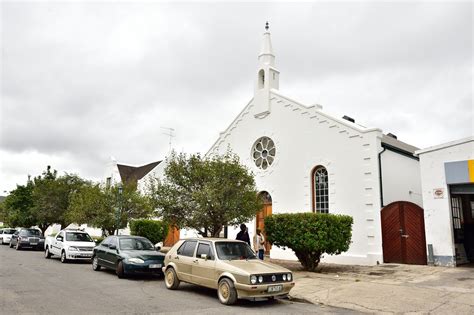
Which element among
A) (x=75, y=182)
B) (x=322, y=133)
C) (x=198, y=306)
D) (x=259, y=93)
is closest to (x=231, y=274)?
(x=198, y=306)

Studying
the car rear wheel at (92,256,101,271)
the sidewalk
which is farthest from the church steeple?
the car rear wheel at (92,256,101,271)

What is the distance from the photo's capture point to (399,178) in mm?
17578

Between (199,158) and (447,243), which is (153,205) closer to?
(199,158)

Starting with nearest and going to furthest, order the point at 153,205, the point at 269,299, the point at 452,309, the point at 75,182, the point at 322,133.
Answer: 1. the point at 452,309
2. the point at 269,299
3. the point at 153,205
4. the point at 322,133
5. the point at 75,182

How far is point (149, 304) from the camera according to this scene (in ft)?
28.1

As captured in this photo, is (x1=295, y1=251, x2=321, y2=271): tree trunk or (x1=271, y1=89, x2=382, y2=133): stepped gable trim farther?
(x1=271, y1=89, x2=382, y2=133): stepped gable trim

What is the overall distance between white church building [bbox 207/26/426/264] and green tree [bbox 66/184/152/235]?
5.70 m

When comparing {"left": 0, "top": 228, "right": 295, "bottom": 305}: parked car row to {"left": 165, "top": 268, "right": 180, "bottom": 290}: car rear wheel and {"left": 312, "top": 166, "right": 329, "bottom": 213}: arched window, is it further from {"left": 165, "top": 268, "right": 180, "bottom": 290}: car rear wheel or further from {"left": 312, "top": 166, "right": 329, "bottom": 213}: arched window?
{"left": 312, "top": 166, "right": 329, "bottom": 213}: arched window

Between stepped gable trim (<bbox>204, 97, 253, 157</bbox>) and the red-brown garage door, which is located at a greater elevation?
stepped gable trim (<bbox>204, 97, 253, 157</bbox>)

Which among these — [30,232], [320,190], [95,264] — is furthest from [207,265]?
[30,232]

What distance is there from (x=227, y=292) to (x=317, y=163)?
1037cm

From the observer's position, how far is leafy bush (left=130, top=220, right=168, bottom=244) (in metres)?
23.3

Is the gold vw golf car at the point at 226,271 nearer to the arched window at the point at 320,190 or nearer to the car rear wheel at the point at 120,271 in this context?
the car rear wheel at the point at 120,271

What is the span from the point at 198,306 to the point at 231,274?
39.4 inches
